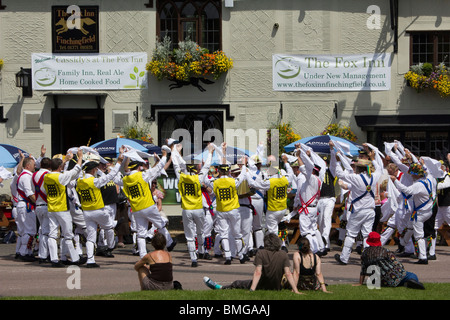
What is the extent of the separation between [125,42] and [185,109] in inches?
103

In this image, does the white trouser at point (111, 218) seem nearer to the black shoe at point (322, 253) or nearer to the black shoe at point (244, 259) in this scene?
the black shoe at point (244, 259)

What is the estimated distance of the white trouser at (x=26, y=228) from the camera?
15484 millimetres

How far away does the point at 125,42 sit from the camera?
2206 cm

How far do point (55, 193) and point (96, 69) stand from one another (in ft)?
27.9

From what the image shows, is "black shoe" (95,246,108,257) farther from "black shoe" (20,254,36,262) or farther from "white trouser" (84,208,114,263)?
"black shoe" (20,254,36,262)

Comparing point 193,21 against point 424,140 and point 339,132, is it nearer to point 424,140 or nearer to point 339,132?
point 339,132

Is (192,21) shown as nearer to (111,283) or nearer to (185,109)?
(185,109)

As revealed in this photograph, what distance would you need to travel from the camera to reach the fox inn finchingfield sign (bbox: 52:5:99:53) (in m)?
22.1

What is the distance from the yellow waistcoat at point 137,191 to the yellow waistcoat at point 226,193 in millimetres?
1394

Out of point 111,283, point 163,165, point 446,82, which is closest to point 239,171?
point 163,165

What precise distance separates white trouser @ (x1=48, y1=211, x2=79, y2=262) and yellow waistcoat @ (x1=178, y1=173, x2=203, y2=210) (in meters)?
2.21

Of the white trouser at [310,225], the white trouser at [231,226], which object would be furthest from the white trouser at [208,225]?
the white trouser at [310,225]

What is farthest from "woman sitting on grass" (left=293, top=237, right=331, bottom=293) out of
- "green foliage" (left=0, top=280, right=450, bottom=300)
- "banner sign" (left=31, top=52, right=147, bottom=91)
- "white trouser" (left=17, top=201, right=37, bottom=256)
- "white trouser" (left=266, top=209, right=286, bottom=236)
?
"banner sign" (left=31, top=52, right=147, bottom=91)

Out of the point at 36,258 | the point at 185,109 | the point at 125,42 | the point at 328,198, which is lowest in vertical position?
the point at 36,258
